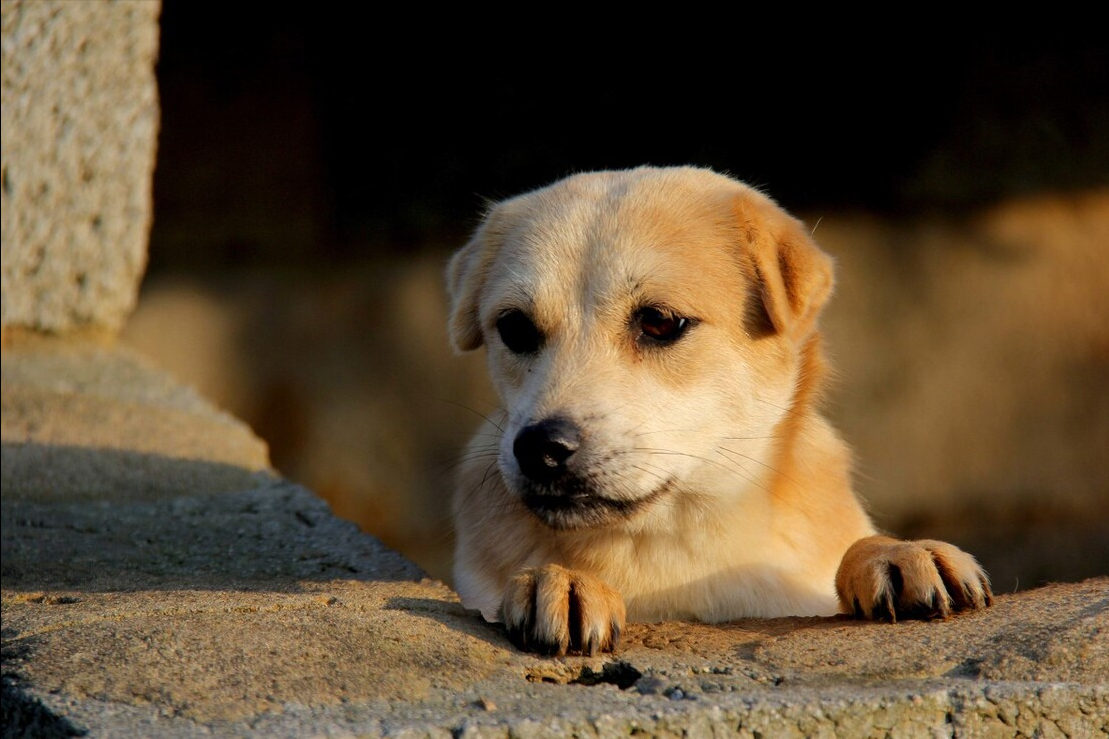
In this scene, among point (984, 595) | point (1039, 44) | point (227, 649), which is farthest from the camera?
point (1039, 44)

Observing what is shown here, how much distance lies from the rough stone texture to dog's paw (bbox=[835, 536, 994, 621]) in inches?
122

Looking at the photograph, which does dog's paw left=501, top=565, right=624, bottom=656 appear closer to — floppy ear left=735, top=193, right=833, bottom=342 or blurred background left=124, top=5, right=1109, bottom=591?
floppy ear left=735, top=193, right=833, bottom=342

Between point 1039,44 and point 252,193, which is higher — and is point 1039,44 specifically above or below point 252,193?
above

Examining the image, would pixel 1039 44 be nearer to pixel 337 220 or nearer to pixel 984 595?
pixel 337 220

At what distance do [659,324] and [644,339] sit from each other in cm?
5

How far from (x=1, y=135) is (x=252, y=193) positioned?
9.86ft

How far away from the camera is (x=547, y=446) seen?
2.77 metres

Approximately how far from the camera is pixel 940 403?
751 cm

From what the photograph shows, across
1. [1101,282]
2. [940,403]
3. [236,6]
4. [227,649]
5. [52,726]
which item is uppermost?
[236,6]

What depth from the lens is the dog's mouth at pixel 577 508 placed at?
2.87m

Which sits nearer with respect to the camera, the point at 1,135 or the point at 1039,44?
the point at 1,135

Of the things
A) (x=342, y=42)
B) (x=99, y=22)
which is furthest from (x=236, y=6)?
(x=99, y=22)

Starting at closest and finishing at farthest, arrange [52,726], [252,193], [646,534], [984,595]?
1. [52,726]
2. [984,595]
3. [646,534]
4. [252,193]

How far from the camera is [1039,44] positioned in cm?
687
